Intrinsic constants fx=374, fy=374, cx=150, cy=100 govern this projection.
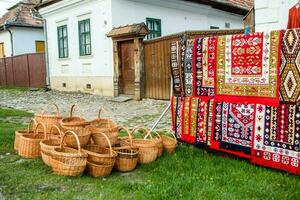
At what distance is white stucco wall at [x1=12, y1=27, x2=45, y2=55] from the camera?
80.9ft

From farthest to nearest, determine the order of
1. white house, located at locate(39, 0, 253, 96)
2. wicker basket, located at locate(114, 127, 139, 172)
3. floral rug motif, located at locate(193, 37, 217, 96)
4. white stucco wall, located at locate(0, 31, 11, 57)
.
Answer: white stucco wall, located at locate(0, 31, 11, 57) → white house, located at locate(39, 0, 253, 96) → floral rug motif, located at locate(193, 37, 217, 96) → wicker basket, located at locate(114, 127, 139, 172)

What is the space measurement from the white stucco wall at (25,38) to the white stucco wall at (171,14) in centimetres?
1245

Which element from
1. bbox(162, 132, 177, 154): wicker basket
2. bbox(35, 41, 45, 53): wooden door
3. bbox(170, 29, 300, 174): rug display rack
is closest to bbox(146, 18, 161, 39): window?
bbox(170, 29, 300, 174): rug display rack

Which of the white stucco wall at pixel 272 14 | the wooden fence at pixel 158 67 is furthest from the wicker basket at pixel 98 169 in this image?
the wooden fence at pixel 158 67

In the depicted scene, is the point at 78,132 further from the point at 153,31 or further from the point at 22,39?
the point at 22,39

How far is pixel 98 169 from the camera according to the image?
4.40 m

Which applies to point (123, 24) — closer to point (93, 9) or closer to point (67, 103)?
point (93, 9)

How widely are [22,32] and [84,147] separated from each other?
2198 cm

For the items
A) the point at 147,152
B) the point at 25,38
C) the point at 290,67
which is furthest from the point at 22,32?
the point at 290,67

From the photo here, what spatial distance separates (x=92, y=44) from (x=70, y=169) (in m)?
11.8

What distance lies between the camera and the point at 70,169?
4.30 meters

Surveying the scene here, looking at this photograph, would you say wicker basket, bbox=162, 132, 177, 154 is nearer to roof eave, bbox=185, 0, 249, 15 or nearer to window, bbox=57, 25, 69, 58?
roof eave, bbox=185, 0, 249, 15

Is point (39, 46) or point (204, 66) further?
point (39, 46)

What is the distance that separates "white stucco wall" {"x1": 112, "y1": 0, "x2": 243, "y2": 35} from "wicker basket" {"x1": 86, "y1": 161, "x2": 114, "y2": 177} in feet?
34.5
